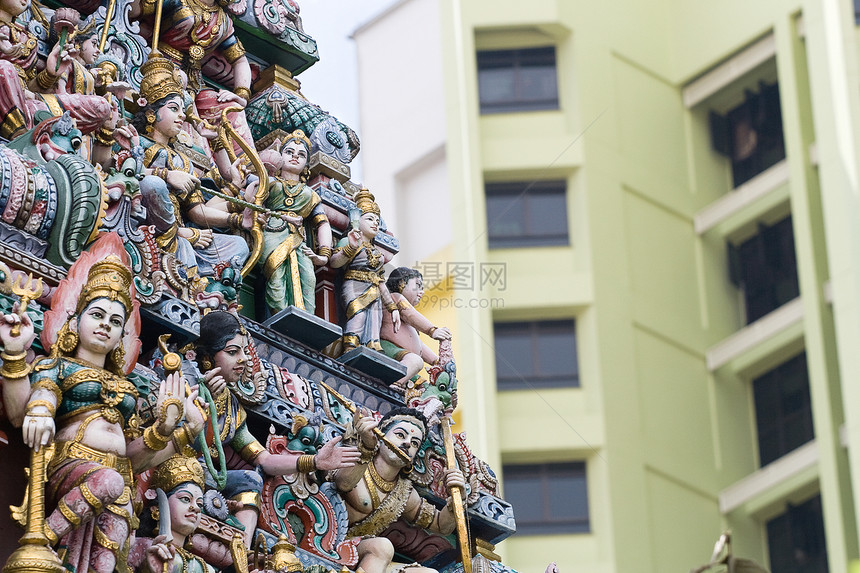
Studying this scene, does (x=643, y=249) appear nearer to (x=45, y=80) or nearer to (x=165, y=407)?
(x=45, y=80)

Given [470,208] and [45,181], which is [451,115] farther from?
[45,181]

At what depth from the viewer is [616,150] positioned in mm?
43531

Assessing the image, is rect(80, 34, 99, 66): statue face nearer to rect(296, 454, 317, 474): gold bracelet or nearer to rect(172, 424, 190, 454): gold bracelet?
rect(296, 454, 317, 474): gold bracelet

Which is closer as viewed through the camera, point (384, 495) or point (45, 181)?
point (45, 181)

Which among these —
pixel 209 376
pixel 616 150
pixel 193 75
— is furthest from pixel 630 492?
pixel 209 376

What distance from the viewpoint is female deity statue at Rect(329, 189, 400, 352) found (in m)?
19.4

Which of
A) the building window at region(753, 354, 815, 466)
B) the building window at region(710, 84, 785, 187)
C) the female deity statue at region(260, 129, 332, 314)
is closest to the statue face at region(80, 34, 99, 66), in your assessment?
the female deity statue at region(260, 129, 332, 314)

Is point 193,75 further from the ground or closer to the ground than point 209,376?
further from the ground

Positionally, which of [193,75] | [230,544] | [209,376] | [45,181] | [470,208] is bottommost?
[230,544]

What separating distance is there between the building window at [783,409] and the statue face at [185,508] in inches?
1068

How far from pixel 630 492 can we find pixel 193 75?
21.2m

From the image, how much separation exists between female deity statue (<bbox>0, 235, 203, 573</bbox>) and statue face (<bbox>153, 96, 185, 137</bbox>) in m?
2.98

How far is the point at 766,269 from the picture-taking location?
43.9 m

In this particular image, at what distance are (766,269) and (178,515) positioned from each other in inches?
1161
